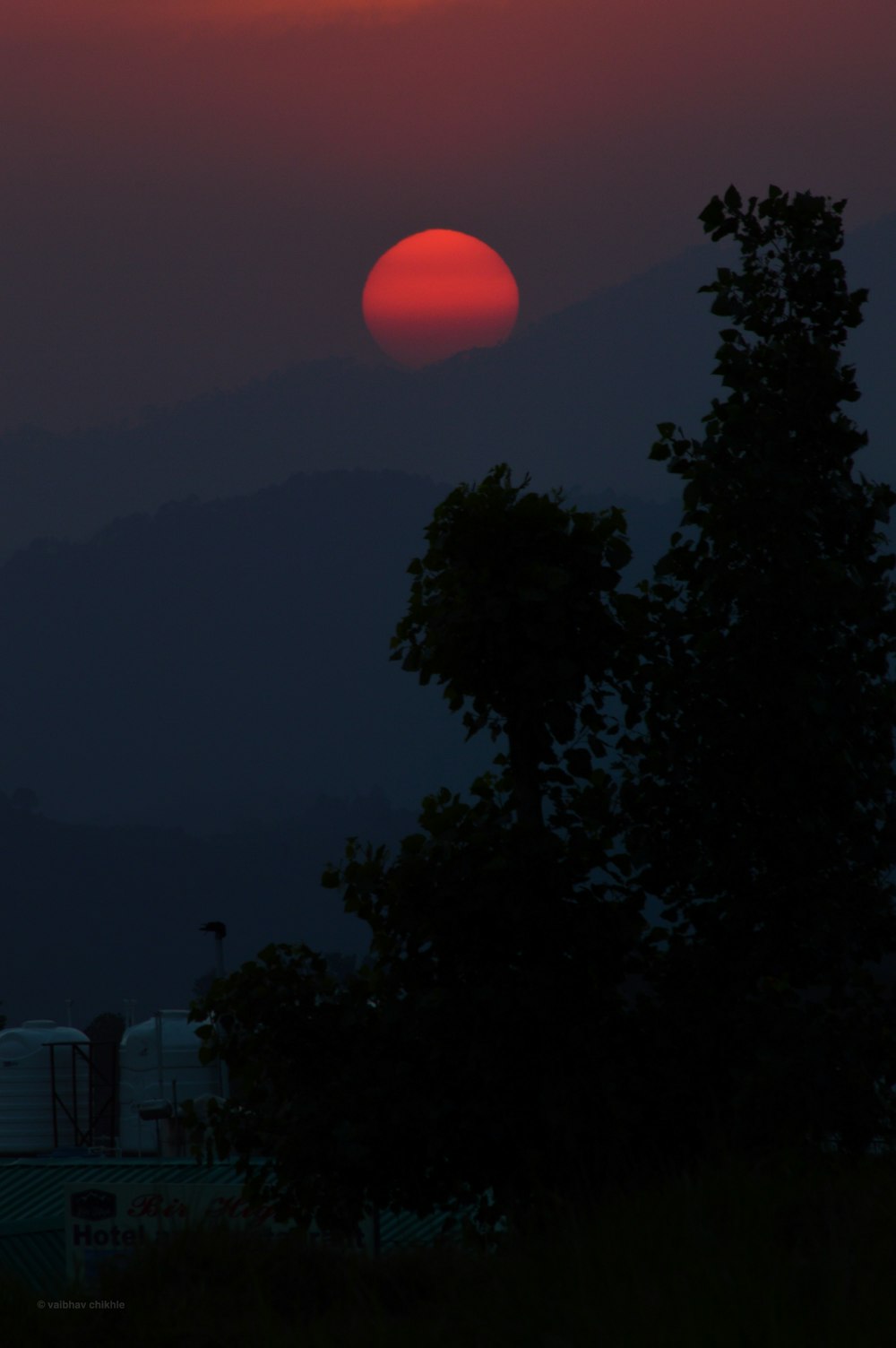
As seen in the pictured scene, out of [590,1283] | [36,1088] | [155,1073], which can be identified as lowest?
[590,1283]

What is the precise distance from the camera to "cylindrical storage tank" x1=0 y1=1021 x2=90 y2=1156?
206 feet

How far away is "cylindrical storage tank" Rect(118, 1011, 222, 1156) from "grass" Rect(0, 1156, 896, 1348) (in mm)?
49028

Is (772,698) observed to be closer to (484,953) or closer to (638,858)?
(638,858)

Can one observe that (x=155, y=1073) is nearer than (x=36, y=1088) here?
Yes

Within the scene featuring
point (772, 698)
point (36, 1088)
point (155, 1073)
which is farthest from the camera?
point (36, 1088)

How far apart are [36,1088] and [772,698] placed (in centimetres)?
5633

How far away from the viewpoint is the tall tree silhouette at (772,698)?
41.3ft

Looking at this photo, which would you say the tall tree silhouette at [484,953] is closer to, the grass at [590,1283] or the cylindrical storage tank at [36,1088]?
the grass at [590,1283]

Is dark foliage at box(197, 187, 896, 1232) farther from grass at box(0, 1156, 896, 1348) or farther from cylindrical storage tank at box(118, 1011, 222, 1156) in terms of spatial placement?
cylindrical storage tank at box(118, 1011, 222, 1156)

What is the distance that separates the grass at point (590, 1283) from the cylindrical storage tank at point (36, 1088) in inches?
2139

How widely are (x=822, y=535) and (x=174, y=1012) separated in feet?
164

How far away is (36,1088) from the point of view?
63562 millimetres

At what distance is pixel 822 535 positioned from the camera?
13.4m

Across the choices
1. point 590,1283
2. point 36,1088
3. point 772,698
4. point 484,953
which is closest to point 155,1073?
point 36,1088
